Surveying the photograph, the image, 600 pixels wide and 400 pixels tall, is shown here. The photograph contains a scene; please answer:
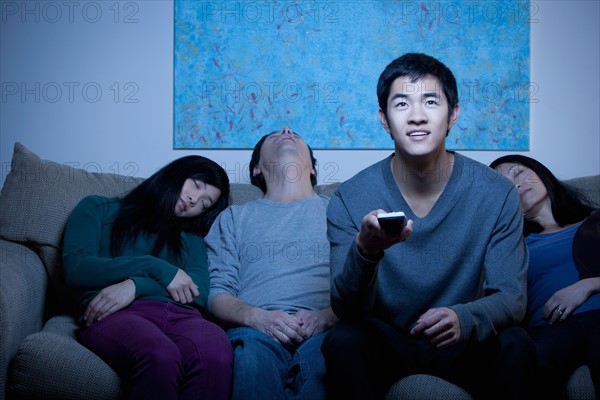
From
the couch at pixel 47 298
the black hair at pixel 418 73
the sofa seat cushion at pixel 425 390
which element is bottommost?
the sofa seat cushion at pixel 425 390

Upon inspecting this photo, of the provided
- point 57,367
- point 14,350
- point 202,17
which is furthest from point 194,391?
point 202,17

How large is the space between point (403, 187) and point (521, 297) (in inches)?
16.5

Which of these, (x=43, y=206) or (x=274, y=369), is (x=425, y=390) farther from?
(x=43, y=206)

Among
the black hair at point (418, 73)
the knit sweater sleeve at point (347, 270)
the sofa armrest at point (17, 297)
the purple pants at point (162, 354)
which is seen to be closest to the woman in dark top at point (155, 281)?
the purple pants at point (162, 354)

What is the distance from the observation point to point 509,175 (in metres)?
2.08

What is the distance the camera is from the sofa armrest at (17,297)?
56.9 inches

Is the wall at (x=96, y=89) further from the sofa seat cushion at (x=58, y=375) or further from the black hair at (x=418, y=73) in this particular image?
the sofa seat cushion at (x=58, y=375)

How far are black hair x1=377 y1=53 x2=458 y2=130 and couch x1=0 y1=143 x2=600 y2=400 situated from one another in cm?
70

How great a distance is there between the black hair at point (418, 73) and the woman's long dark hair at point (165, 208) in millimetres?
752

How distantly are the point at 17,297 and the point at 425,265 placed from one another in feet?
3.63

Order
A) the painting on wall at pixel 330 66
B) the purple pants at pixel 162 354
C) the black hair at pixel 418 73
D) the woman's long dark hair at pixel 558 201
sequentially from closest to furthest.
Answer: the purple pants at pixel 162 354
the black hair at pixel 418 73
the woman's long dark hair at pixel 558 201
the painting on wall at pixel 330 66

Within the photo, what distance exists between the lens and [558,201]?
80.5 inches

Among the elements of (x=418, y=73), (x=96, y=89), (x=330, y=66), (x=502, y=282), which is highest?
(x=330, y=66)

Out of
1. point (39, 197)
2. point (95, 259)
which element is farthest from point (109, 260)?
point (39, 197)
